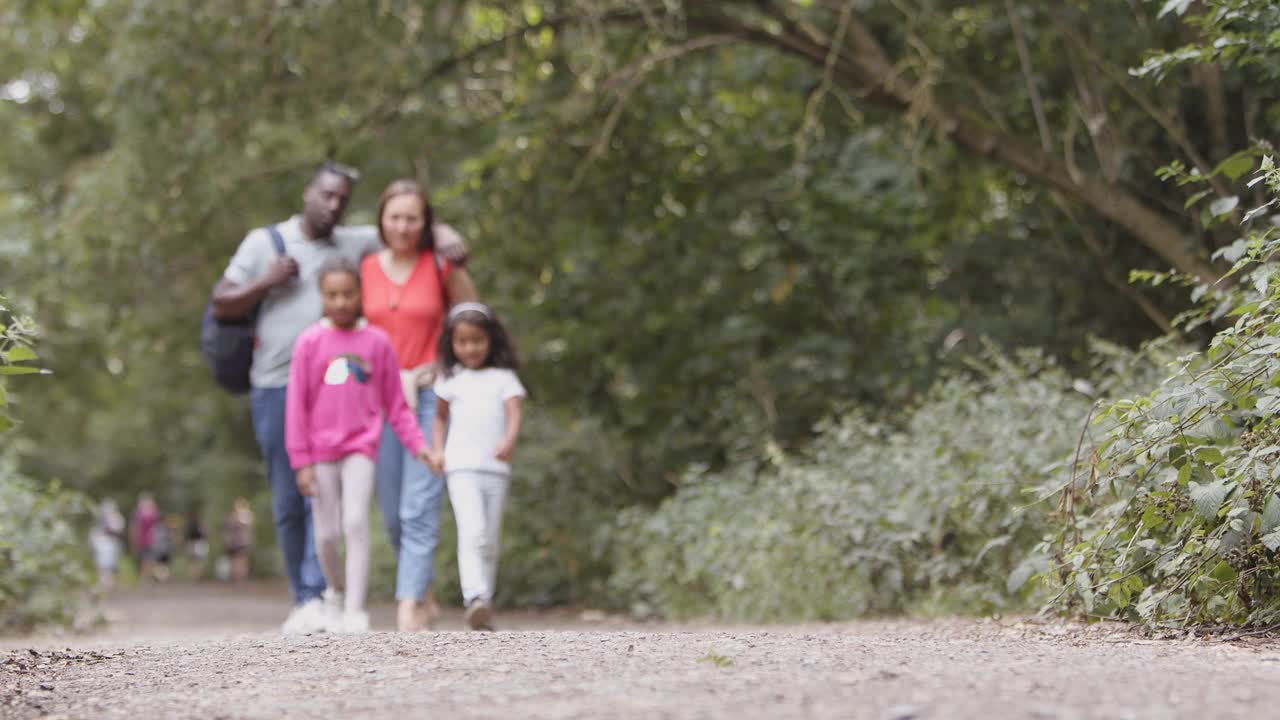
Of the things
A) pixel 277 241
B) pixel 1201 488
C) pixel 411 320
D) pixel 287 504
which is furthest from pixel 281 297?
pixel 1201 488

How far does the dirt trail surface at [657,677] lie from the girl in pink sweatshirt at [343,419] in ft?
4.47

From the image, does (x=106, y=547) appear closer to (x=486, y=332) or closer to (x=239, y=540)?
(x=239, y=540)

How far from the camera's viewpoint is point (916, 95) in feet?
36.2

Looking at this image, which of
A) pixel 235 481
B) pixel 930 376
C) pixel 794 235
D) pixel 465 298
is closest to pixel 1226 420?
pixel 465 298

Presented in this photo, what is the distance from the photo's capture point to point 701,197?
42.7 feet

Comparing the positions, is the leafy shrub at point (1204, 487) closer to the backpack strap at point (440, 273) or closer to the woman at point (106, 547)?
the backpack strap at point (440, 273)

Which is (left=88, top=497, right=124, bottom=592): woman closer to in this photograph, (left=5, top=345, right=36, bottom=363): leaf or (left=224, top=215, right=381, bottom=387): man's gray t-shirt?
(left=224, top=215, right=381, bottom=387): man's gray t-shirt

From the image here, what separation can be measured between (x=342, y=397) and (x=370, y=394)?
0.46ft

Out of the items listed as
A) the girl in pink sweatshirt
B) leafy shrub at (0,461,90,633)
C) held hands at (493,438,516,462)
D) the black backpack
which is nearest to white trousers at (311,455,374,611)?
the girl in pink sweatshirt

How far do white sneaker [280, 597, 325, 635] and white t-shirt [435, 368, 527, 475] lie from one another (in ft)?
3.21

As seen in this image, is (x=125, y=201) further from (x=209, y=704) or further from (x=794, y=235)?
(x=209, y=704)

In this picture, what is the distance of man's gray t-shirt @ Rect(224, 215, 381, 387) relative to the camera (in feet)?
26.0

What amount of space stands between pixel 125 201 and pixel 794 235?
226 inches

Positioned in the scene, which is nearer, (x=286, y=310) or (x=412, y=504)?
(x=412, y=504)
